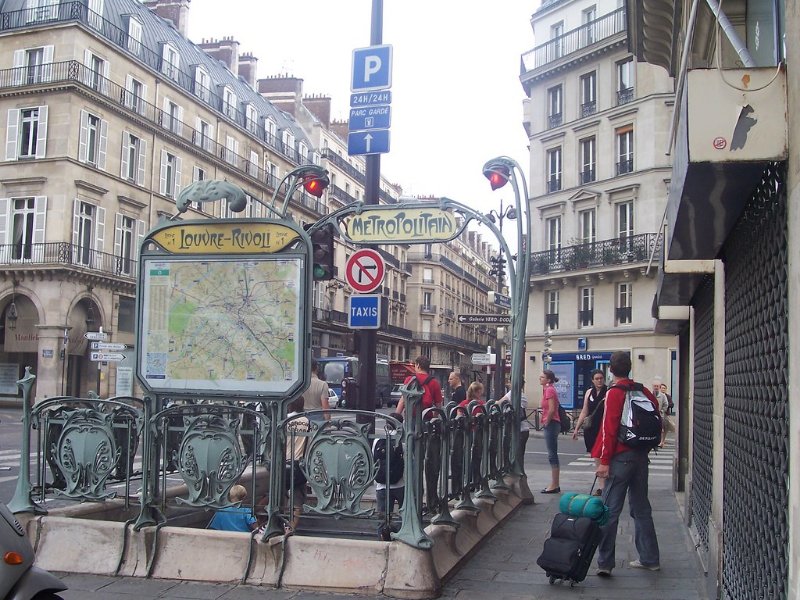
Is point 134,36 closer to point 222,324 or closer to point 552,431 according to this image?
point 552,431

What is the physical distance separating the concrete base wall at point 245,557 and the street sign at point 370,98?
6.06m

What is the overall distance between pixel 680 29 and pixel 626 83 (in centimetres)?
3055

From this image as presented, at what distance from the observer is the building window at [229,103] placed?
4889 cm

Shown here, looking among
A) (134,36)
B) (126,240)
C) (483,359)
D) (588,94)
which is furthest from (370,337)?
(134,36)

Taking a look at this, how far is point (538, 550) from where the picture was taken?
794cm

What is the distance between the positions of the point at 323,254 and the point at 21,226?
3054 centimetres

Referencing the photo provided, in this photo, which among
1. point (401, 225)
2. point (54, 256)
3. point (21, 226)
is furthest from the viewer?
point (21, 226)

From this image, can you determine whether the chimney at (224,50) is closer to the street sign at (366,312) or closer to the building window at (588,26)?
the building window at (588,26)

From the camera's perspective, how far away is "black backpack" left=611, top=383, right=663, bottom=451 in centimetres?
683

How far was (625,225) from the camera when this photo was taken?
1497 inches

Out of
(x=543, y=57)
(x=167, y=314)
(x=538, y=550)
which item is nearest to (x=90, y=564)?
(x=167, y=314)

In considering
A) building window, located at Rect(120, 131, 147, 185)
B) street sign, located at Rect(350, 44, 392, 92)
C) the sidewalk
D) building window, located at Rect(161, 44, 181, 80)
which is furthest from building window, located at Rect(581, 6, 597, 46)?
the sidewalk

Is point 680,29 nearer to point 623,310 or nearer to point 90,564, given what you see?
point 90,564

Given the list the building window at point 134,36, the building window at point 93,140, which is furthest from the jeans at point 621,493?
the building window at point 134,36
